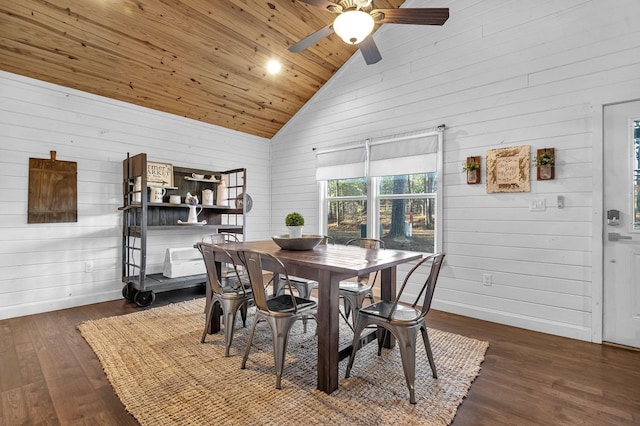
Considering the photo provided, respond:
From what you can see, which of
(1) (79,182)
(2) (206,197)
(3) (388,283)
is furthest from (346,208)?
(1) (79,182)

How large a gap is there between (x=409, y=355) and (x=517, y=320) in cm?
192

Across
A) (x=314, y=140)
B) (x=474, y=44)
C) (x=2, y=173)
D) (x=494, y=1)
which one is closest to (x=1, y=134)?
(x=2, y=173)

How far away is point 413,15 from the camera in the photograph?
88.9 inches

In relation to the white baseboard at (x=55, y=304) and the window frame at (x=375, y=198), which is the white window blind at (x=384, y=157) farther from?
the white baseboard at (x=55, y=304)

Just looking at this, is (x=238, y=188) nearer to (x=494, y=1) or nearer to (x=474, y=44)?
(x=474, y=44)

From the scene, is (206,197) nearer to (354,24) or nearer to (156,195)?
(156,195)

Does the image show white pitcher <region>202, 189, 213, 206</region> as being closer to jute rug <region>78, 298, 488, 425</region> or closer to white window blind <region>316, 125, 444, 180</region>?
white window blind <region>316, 125, 444, 180</region>

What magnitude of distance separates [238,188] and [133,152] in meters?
1.58

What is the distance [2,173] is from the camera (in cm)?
334

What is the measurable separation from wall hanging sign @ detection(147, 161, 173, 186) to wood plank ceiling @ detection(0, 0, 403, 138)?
2.77ft

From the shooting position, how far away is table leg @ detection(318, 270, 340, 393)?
2010 millimetres

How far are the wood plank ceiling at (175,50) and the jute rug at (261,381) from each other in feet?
9.06

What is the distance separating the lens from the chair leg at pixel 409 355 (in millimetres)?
1945

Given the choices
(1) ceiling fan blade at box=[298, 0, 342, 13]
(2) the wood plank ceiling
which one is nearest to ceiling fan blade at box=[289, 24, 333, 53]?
(1) ceiling fan blade at box=[298, 0, 342, 13]
